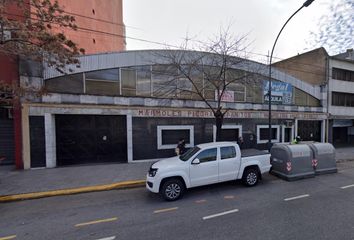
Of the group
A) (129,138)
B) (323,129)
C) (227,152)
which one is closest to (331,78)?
(323,129)

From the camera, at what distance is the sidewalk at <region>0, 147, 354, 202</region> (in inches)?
286

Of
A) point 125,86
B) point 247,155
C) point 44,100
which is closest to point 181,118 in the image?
point 125,86

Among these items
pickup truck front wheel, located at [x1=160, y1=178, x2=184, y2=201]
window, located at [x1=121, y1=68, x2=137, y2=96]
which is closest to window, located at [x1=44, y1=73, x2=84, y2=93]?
window, located at [x1=121, y1=68, x2=137, y2=96]

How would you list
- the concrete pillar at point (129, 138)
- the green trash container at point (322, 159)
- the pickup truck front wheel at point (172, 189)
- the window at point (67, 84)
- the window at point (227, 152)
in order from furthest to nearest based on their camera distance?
the concrete pillar at point (129, 138), the window at point (67, 84), the green trash container at point (322, 159), the window at point (227, 152), the pickup truck front wheel at point (172, 189)

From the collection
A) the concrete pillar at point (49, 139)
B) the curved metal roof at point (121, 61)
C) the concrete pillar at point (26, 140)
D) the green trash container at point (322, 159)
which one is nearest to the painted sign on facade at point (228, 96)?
the curved metal roof at point (121, 61)

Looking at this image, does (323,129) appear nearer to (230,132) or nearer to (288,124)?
(288,124)

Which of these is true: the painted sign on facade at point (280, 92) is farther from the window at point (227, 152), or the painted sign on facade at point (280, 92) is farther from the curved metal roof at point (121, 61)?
the window at point (227, 152)

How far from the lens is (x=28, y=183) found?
25.9 ft

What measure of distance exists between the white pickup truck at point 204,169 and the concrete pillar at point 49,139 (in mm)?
6890

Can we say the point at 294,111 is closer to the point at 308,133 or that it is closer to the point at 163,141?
the point at 308,133

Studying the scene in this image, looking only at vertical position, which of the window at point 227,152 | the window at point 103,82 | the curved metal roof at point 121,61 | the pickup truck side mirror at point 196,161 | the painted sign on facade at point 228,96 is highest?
the curved metal roof at point 121,61

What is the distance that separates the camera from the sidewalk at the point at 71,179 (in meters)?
7.26

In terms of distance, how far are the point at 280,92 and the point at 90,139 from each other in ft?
49.2

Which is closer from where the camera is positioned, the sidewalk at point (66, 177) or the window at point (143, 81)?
the sidewalk at point (66, 177)
